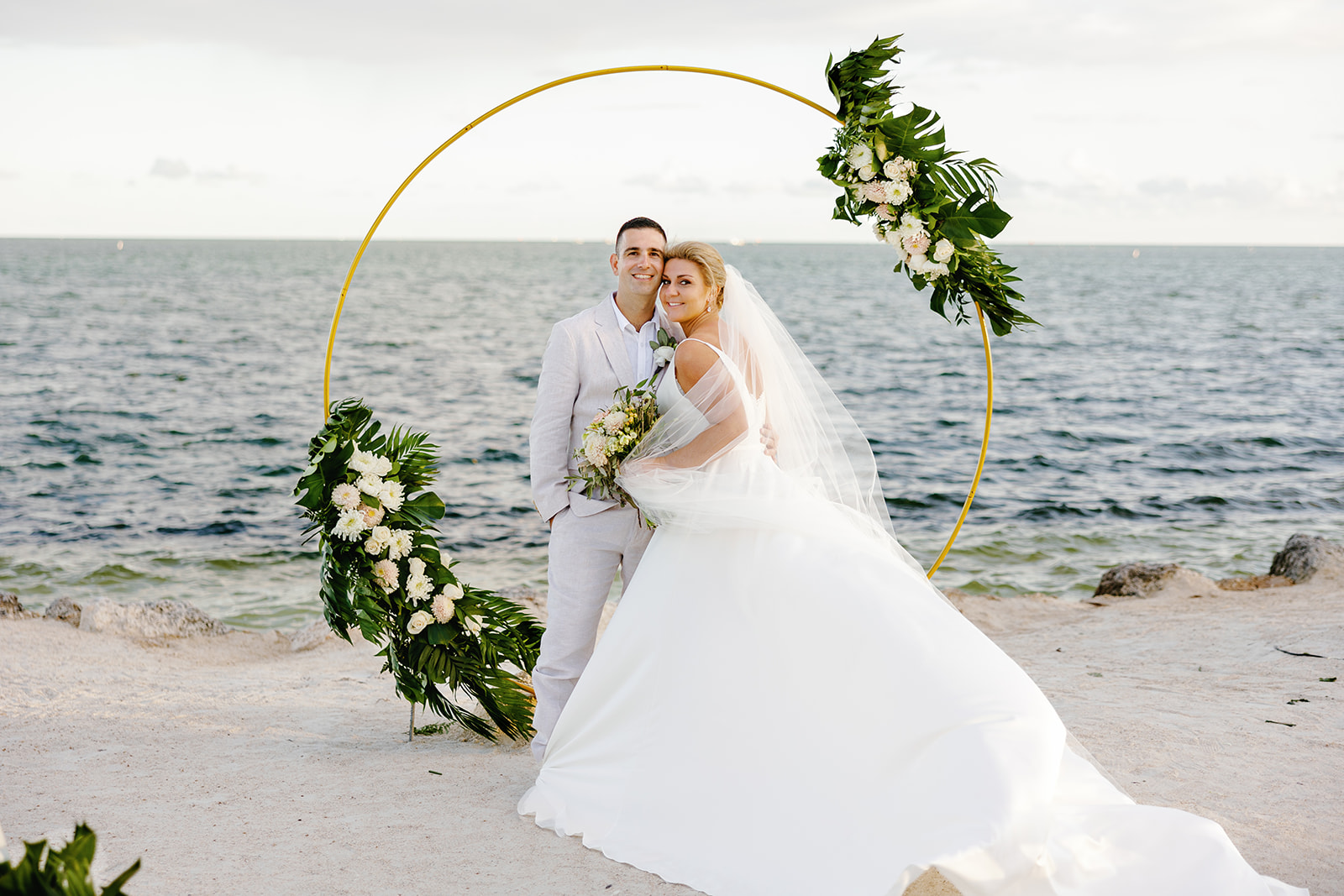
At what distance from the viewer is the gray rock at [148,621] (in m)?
7.74

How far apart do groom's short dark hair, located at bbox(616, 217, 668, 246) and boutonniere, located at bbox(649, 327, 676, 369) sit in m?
0.49

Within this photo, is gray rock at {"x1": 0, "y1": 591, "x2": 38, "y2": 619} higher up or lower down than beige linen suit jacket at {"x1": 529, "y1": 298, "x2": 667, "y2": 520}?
lower down

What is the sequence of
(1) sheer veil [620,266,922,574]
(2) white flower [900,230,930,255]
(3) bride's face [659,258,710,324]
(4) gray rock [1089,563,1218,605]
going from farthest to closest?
(4) gray rock [1089,563,1218,605] < (2) white flower [900,230,930,255] < (3) bride's face [659,258,710,324] < (1) sheer veil [620,266,922,574]

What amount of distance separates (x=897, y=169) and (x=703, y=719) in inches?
120

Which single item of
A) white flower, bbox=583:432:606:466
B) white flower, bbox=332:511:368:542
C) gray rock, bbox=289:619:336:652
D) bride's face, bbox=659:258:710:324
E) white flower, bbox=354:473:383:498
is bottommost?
gray rock, bbox=289:619:336:652

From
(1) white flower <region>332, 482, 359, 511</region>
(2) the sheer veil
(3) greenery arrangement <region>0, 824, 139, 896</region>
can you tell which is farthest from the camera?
(1) white flower <region>332, 482, 359, 511</region>

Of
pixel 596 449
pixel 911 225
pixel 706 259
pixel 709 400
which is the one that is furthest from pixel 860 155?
pixel 596 449

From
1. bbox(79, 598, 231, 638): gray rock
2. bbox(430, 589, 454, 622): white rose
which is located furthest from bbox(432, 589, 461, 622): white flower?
bbox(79, 598, 231, 638): gray rock

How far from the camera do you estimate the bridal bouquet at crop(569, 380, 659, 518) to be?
14.3 feet

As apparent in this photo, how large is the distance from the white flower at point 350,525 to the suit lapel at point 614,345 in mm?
1523

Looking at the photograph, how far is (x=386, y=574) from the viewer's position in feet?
16.9

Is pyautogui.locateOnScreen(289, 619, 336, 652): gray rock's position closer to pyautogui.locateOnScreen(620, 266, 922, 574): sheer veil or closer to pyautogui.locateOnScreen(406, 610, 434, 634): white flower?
pyautogui.locateOnScreen(406, 610, 434, 634): white flower

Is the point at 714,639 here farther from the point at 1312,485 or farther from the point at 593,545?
the point at 1312,485

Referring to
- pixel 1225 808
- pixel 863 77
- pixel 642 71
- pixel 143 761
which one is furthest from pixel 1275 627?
pixel 143 761
